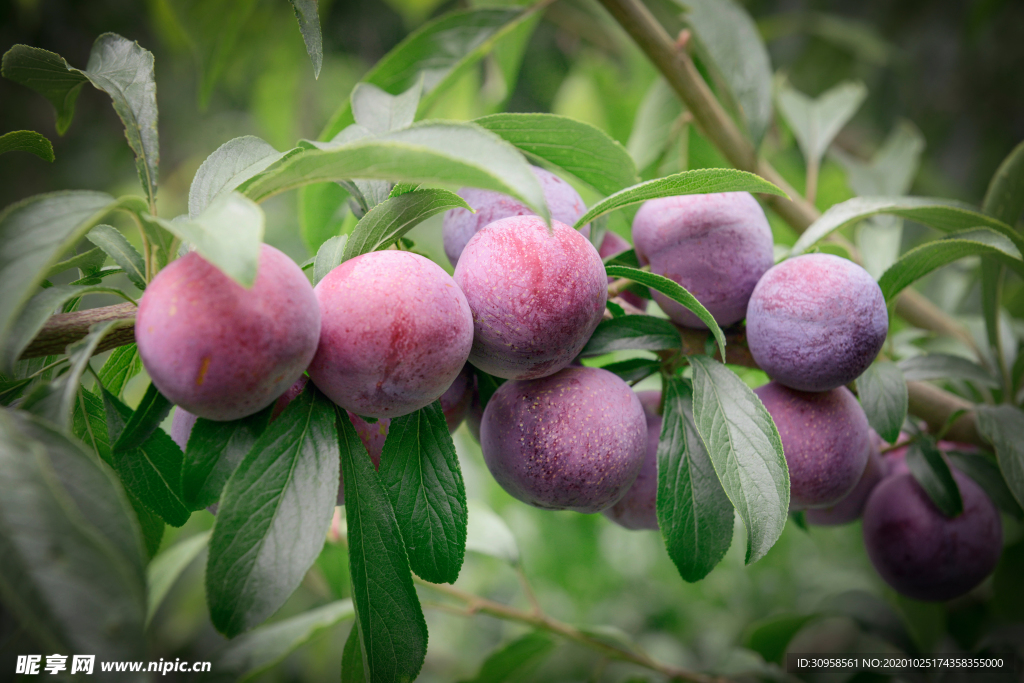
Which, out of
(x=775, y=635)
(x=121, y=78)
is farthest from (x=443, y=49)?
(x=775, y=635)

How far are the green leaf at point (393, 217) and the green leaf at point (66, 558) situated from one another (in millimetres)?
196

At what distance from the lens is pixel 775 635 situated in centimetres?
92

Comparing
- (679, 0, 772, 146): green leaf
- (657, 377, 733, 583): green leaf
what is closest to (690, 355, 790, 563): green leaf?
(657, 377, 733, 583): green leaf

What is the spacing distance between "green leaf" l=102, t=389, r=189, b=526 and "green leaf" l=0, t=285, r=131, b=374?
86 mm

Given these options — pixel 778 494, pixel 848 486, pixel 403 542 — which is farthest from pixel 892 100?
pixel 403 542

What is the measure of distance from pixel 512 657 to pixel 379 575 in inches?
20.3

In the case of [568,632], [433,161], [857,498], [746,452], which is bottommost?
[568,632]

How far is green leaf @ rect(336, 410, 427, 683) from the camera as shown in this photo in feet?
1.25

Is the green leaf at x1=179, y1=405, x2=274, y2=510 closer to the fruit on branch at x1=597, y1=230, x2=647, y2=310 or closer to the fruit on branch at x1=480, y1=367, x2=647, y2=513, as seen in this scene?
the fruit on branch at x1=480, y1=367, x2=647, y2=513

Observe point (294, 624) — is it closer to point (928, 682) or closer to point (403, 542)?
point (403, 542)

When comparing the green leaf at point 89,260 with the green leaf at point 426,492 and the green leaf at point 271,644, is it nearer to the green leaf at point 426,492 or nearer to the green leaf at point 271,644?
the green leaf at point 426,492

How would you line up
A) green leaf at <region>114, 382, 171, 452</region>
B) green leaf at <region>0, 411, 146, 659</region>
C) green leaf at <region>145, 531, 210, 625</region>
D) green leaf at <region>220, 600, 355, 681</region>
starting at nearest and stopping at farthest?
1. green leaf at <region>0, 411, 146, 659</region>
2. green leaf at <region>114, 382, 171, 452</region>
3. green leaf at <region>220, 600, 355, 681</region>
4. green leaf at <region>145, 531, 210, 625</region>

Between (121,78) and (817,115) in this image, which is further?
(817,115)

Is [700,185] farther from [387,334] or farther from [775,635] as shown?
[775,635]
